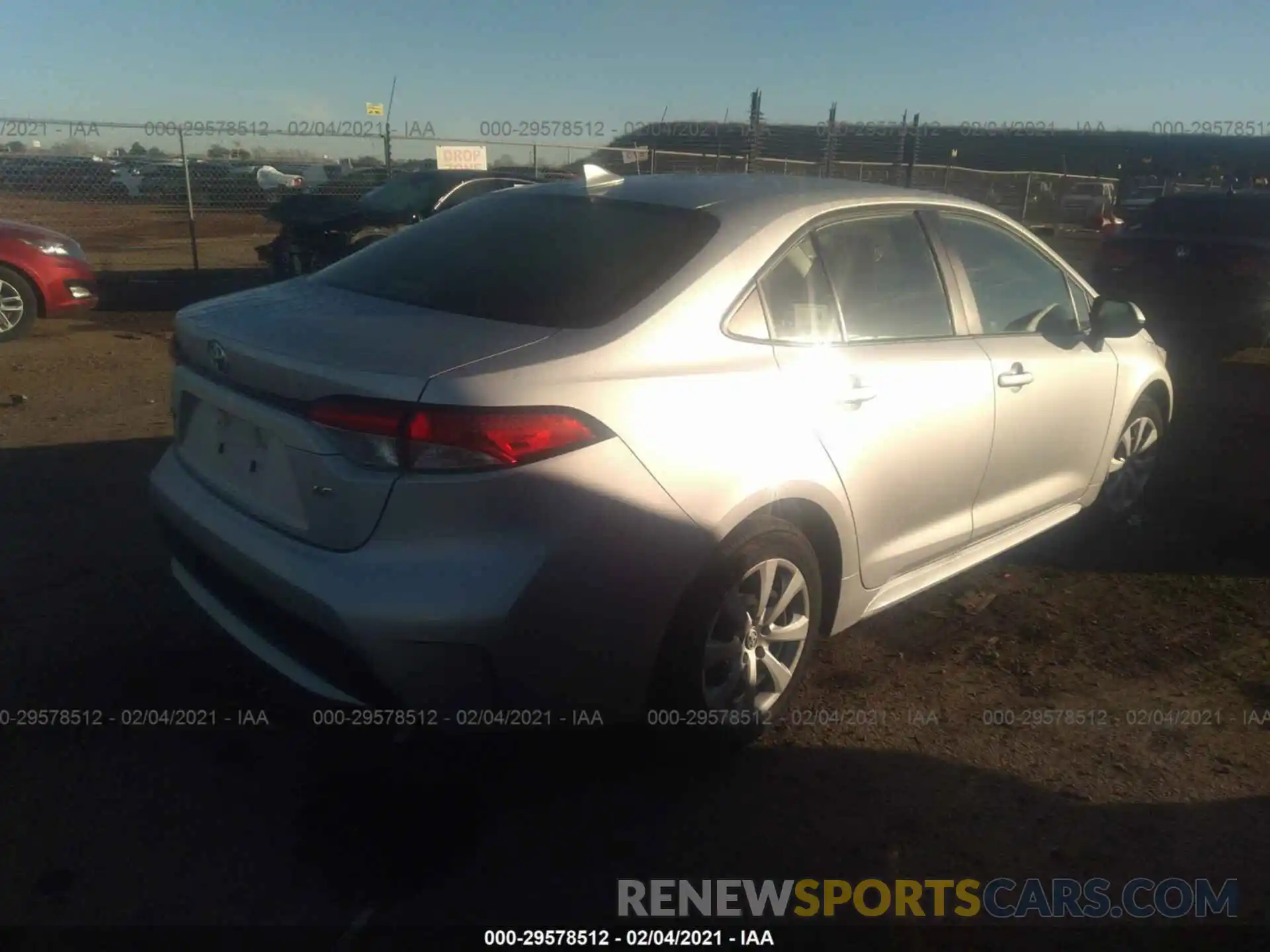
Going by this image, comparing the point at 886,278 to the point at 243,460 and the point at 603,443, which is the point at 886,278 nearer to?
the point at 603,443

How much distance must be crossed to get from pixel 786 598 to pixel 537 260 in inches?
50.4

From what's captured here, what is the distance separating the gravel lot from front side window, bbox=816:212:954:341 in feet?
4.06

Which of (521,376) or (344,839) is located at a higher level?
(521,376)

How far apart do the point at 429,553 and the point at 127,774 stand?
4.34 feet

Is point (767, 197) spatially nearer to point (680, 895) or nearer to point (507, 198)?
point (507, 198)

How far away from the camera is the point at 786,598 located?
302cm

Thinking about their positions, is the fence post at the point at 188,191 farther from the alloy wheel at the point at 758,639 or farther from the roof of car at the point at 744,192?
the alloy wheel at the point at 758,639

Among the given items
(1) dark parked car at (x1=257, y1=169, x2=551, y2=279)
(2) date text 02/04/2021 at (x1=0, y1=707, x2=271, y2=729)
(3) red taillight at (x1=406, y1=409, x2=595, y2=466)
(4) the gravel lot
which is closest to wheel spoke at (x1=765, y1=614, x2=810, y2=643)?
(4) the gravel lot

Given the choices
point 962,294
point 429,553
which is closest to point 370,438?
point 429,553

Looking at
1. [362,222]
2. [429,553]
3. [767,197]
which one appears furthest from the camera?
[362,222]

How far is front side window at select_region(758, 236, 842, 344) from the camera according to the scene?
9.78 feet

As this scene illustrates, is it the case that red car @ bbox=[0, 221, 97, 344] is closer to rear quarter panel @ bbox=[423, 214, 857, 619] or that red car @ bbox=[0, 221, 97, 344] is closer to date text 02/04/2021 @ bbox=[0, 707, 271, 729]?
date text 02/04/2021 @ bbox=[0, 707, 271, 729]

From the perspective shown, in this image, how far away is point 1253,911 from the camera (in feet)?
8.19
